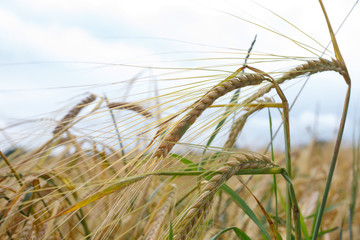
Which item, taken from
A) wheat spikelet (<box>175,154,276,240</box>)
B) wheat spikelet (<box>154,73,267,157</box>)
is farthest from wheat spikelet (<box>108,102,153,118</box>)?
wheat spikelet (<box>175,154,276,240</box>)

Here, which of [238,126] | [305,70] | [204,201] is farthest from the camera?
[238,126]

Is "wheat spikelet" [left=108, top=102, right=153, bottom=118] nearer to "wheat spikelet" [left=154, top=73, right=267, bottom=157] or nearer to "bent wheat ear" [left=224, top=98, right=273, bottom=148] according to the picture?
"wheat spikelet" [left=154, top=73, right=267, bottom=157]

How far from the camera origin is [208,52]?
718 millimetres

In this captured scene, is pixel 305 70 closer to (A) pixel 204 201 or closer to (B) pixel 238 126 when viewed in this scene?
(B) pixel 238 126

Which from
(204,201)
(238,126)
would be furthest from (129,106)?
(204,201)

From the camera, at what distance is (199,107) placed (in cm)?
66

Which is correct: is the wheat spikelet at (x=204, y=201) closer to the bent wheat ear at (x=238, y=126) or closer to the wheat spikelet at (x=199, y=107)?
the wheat spikelet at (x=199, y=107)

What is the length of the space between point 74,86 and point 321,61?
20.2 inches

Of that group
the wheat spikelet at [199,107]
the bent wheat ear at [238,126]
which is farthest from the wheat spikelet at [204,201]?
the bent wheat ear at [238,126]

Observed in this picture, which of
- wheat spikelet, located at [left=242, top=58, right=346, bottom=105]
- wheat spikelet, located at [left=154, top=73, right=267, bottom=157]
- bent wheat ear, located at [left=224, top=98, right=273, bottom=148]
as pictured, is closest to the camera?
wheat spikelet, located at [left=154, top=73, right=267, bottom=157]

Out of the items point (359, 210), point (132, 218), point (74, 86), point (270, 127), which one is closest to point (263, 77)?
point (270, 127)

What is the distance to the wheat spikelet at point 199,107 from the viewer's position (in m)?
0.63

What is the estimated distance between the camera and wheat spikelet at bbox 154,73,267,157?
63 cm

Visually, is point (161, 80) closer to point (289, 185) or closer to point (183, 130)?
point (183, 130)
